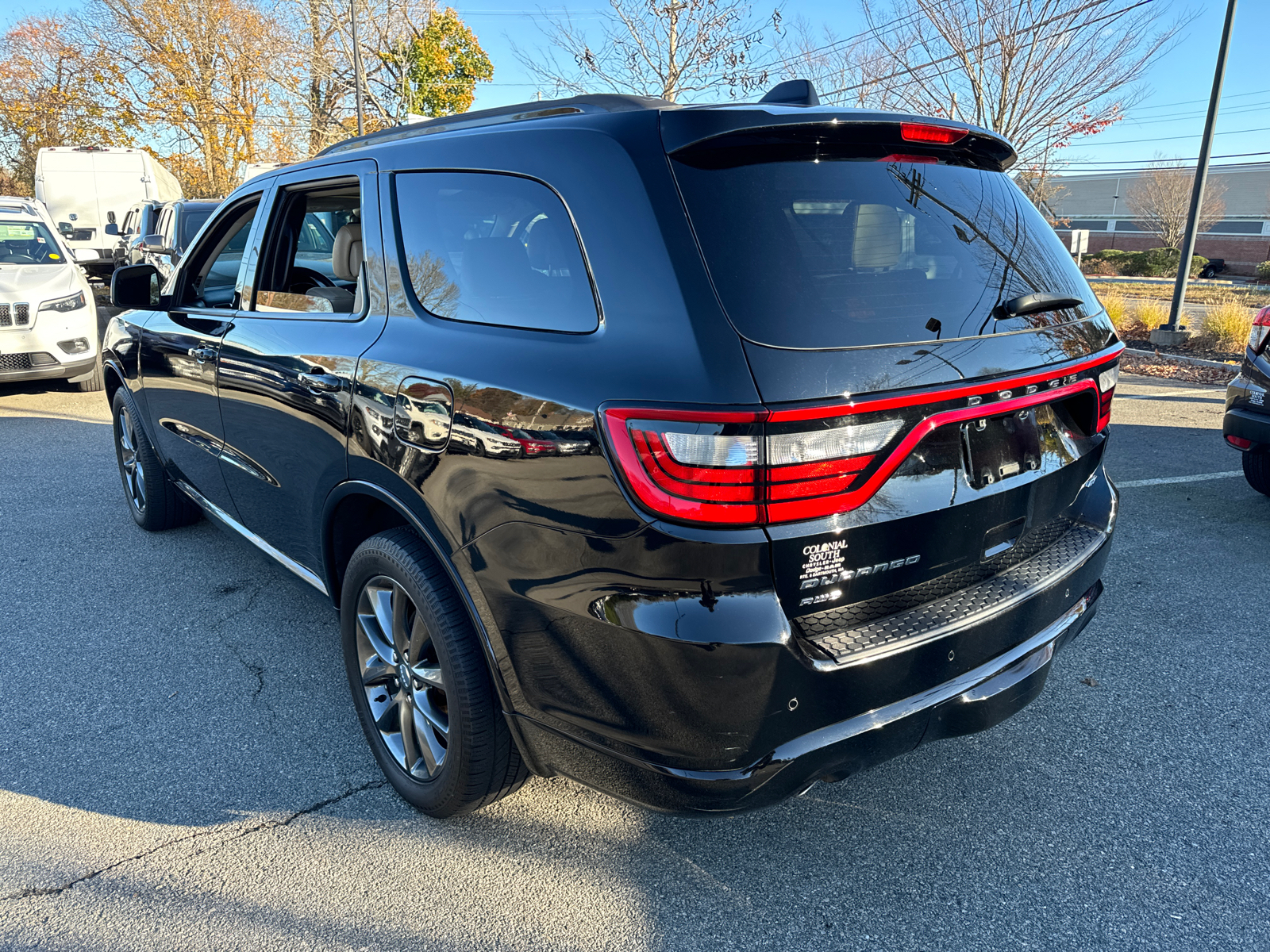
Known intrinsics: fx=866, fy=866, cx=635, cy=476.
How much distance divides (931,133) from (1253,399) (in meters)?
3.79

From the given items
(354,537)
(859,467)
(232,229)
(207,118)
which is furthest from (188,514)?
(207,118)

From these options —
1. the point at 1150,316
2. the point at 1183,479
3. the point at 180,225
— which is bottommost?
the point at 1183,479

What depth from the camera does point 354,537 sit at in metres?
→ 2.79

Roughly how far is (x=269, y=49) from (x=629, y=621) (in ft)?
115

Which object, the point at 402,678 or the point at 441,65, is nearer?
the point at 402,678

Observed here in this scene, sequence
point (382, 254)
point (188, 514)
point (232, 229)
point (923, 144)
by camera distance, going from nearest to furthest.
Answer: point (923, 144) < point (382, 254) < point (232, 229) < point (188, 514)

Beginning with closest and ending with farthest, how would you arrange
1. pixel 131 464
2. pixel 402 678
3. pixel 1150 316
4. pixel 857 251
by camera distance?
pixel 857 251, pixel 402 678, pixel 131 464, pixel 1150 316

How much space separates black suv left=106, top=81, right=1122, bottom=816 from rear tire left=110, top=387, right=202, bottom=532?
243 cm

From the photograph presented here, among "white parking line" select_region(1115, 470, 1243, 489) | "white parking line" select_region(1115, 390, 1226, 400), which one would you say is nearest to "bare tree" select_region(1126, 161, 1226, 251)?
"white parking line" select_region(1115, 390, 1226, 400)

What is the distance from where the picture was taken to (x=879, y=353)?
5.94 ft

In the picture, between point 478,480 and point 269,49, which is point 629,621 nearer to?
point 478,480

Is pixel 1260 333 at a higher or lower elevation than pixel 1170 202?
lower

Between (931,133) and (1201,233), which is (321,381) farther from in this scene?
(1201,233)

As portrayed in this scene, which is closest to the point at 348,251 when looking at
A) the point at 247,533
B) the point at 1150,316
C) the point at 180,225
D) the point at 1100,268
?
the point at 247,533
